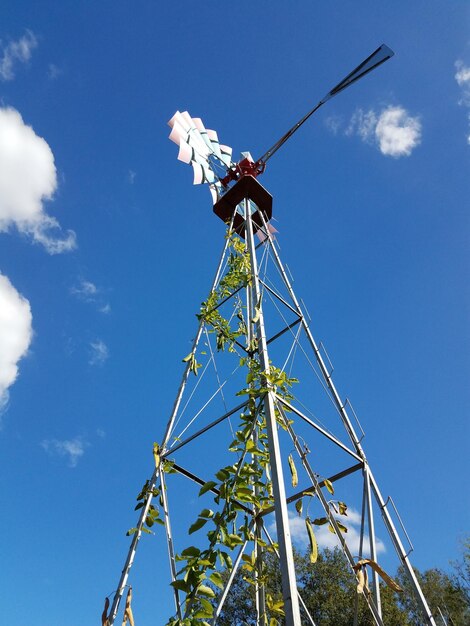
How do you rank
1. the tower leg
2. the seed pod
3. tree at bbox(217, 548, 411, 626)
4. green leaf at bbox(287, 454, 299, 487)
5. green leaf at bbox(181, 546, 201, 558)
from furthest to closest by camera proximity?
1. tree at bbox(217, 548, 411, 626)
2. green leaf at bbox(287, 454, 299, 487)
3. the seed pod
4. green leaf at bbox(181, 546, 201, 558)
5. the tower leg

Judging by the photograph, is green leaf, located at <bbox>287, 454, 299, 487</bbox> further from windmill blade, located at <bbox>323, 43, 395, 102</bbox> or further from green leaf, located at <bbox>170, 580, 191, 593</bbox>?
windmill blade, located at <bbox>323, 43, 395, 102</bbox>

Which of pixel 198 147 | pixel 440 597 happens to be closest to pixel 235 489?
pixel 198 147

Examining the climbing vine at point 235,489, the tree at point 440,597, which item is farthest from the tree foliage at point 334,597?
the climbing vine at point 235,489

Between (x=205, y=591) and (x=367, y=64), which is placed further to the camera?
(x=367, y=64)

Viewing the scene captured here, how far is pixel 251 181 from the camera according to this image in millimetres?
7250

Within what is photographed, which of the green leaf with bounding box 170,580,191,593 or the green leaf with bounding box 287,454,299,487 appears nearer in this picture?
the green leaf with bounding box 170,580,191,593

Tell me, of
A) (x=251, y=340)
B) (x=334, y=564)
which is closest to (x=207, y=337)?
(x=251, y=340)

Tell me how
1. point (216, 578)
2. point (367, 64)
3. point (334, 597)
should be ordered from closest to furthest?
point (216, 578), point (367, 64), point (334, 597)

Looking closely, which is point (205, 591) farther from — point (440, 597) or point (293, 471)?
point (440, 597)

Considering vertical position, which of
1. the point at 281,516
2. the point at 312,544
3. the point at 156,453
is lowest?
the point at 312,544

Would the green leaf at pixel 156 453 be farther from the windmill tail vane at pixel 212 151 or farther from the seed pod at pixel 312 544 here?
the windmill tail vane at pixel 212 151

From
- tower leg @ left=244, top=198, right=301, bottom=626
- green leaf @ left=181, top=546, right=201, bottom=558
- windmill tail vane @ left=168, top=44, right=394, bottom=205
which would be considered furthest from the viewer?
windmill tail vane @ left=168, top=44, right=394, bottom=205

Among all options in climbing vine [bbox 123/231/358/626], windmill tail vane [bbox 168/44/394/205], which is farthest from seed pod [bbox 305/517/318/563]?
windmill tail vane [bbox 168/44/394/205]

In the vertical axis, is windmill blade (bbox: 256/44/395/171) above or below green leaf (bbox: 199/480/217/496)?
above
